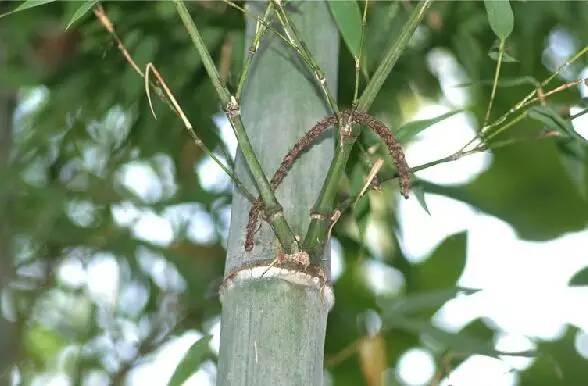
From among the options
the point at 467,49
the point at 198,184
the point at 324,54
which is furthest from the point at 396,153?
the point at 198,184

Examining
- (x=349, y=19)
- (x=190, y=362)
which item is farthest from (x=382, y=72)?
(x=190, y=362)

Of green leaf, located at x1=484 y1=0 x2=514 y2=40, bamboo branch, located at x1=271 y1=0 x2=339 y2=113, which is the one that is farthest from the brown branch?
green leaf, located at x1=484 y1=0 x2=514 y2=40

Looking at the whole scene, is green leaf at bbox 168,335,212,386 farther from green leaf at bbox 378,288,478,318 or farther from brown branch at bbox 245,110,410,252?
green leaf at bbox 378,288,478,318

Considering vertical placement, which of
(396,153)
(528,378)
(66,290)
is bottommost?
(396,153)

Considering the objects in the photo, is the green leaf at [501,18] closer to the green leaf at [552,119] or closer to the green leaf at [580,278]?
the green leaf at [552,119]

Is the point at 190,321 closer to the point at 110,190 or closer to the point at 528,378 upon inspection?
the point at 110,190

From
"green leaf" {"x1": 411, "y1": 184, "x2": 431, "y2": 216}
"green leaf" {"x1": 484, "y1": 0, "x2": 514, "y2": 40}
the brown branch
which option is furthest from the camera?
"green leaf" {"x1": 411, "y1": 184, "x2": 431, "y2": 216}
